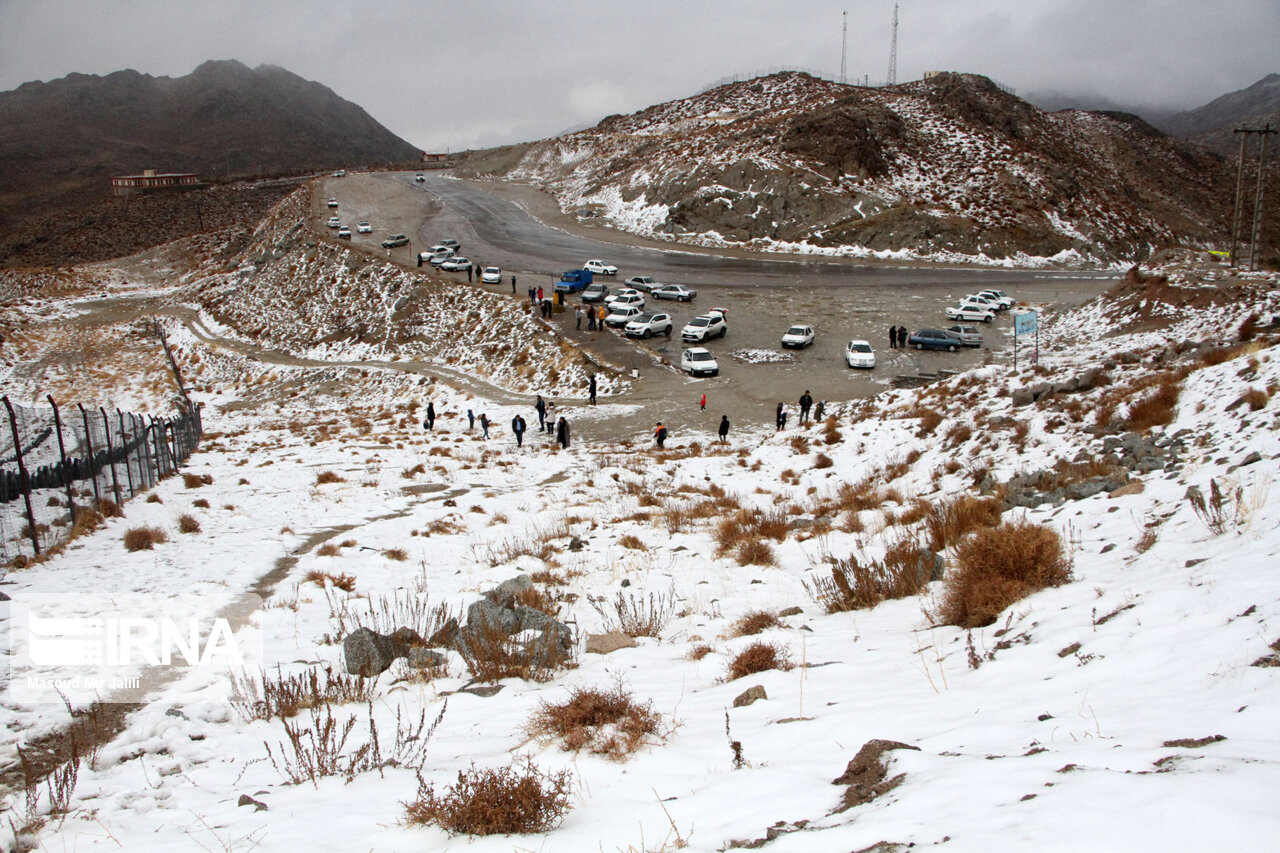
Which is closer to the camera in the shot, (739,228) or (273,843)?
(273,843)

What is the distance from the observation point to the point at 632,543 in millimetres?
11328

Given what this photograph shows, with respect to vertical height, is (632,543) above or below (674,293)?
below

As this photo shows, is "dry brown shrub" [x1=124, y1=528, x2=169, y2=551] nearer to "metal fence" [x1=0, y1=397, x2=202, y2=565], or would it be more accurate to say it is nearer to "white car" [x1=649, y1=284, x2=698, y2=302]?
"metal fence" [x1=0, y1=397, x2=202, y2=565]

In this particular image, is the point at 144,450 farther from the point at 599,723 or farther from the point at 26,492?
the point at 599,723

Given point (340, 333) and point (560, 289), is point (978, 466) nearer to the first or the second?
point (560, 289)

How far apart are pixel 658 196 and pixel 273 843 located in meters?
73.9

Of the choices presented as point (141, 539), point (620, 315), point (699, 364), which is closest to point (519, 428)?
point (699, 364)

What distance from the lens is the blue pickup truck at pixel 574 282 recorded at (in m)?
47.6

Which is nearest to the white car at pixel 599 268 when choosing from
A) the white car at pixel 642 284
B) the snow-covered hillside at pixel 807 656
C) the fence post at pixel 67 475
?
the white car at pixel 642 284

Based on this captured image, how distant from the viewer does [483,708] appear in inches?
230

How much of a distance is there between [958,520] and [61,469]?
1533 centimetres

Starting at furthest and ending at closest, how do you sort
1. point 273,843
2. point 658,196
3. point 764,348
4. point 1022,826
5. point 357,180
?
point 357,180 < point 658,196 < point 764,348 < point 273,843 < point 1022,826

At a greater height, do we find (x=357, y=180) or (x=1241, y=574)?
(x=357, y=180)

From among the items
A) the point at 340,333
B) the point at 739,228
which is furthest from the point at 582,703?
the point at 739,228
